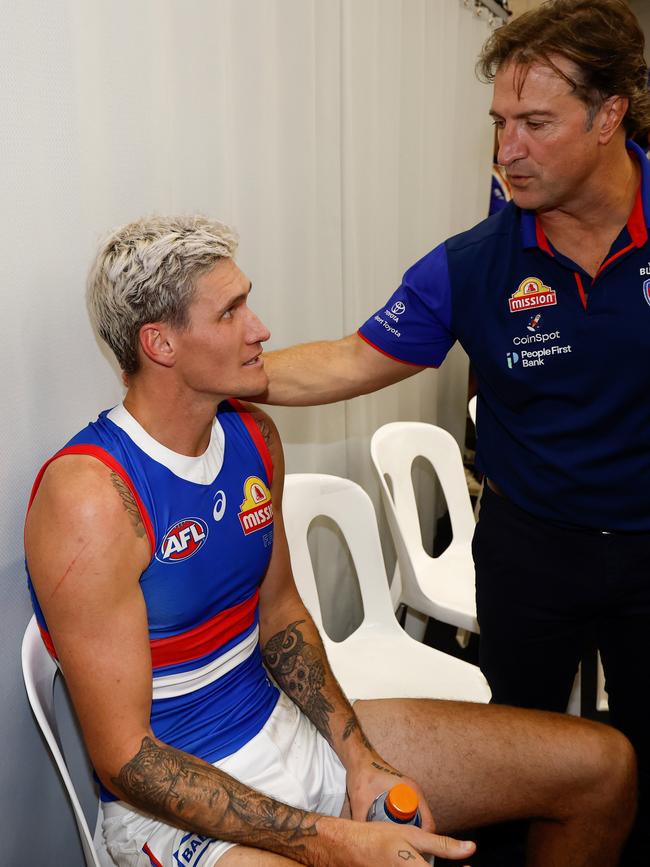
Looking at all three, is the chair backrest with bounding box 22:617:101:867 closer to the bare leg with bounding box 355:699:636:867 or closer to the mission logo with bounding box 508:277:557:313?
the bare leg with bounding box 355:699:636:867

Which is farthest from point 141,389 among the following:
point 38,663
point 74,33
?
point 74,33

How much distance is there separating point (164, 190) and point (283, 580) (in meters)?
0.86

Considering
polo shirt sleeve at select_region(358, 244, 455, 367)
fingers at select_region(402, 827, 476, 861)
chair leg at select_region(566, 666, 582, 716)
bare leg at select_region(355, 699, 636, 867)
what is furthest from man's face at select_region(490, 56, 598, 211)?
chair leg at select_region(566, 666, 582, 716)

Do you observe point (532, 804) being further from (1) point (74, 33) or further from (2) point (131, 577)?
(1) point (74, 33)

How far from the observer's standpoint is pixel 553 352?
1525 mm

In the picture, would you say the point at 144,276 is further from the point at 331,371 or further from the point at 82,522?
the point at 331,371

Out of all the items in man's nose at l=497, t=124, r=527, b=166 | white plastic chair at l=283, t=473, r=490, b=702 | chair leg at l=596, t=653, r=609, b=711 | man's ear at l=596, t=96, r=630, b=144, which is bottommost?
chair leg at l=596, t=653, r=609, b=711

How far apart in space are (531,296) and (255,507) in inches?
26.9

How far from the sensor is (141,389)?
1.37 meters

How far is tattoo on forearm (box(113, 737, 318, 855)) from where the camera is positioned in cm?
119

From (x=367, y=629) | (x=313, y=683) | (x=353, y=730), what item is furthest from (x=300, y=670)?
(x=367, y=629)

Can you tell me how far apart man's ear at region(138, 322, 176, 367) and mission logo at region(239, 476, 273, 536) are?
0.97 feet

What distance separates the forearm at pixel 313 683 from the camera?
4.82 feet

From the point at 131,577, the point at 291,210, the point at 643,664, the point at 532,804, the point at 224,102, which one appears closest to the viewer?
the point at 131,577
